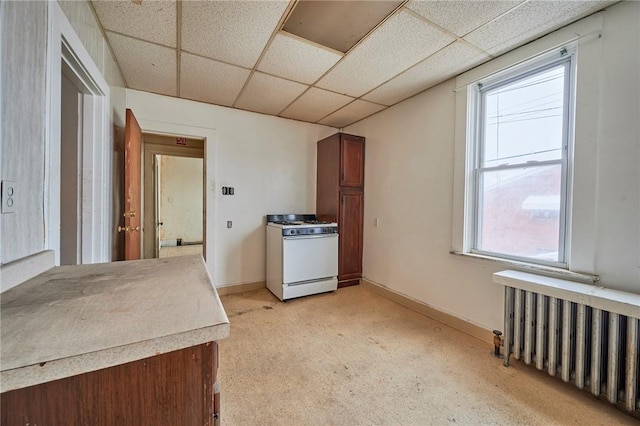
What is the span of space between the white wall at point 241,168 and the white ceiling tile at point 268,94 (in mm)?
237

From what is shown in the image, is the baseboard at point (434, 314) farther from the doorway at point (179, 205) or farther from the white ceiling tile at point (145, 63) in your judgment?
the doorway at point (179, 205)

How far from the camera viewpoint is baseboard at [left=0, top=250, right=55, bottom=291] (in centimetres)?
84

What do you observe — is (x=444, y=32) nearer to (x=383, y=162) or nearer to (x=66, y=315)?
(x=383, y=162)

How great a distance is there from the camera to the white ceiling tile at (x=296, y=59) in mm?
2045

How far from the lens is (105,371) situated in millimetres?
580

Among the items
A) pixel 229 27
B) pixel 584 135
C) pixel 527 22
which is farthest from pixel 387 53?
pixel 584 135

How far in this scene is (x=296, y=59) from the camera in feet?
7.39

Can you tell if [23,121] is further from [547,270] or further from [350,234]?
[350,234]

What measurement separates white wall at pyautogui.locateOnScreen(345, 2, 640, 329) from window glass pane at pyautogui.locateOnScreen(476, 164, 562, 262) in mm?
198

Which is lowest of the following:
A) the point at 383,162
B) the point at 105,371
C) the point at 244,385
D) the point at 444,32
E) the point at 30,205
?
the point at 244,385

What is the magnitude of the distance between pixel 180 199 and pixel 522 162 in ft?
24.8

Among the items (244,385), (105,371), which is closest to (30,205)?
(105,371)

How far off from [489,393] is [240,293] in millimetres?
2843

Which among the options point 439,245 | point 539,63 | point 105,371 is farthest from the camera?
point 439,245
